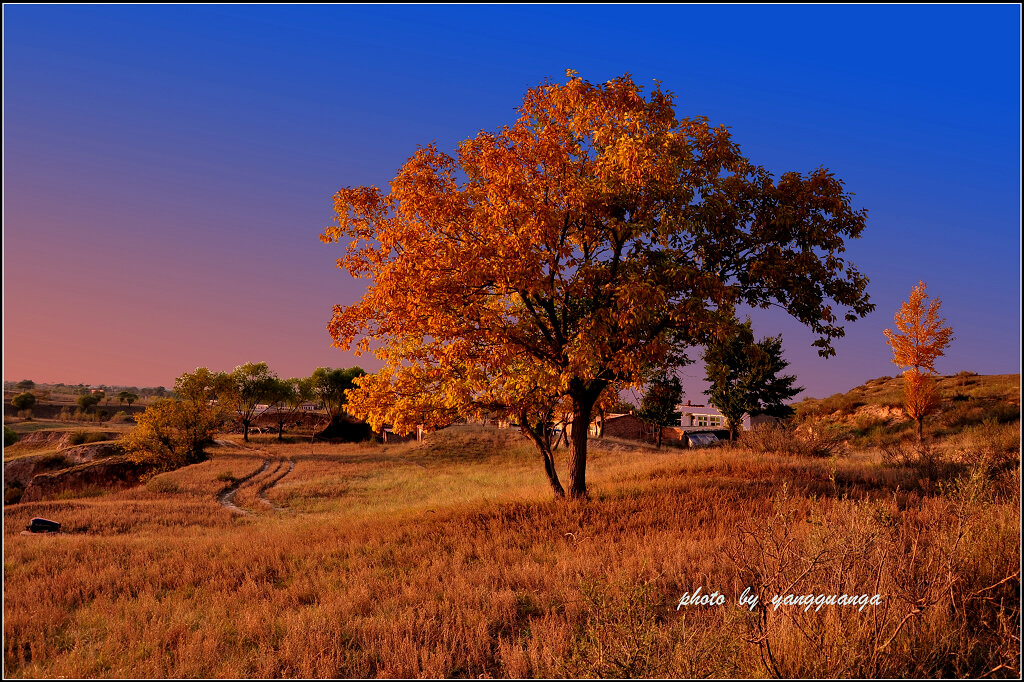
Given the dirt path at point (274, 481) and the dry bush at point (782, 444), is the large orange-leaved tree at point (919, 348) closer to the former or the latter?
the dry bush at point (782, 444)

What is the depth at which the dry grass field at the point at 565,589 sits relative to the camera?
526 centimetres

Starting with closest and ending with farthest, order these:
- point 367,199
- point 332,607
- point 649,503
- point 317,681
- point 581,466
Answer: point 317,681 < point 332,607 < point 649,503 < point 367,199 < point 581,466

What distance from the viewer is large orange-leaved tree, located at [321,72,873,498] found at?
13789 mm

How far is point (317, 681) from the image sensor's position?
5539mm

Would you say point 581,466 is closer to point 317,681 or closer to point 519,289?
point 519,289

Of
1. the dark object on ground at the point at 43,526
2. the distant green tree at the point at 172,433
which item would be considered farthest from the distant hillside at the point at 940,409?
the distant green tree at the point at 172,433

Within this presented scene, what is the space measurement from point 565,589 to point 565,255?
9073mm

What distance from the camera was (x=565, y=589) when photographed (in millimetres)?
7891

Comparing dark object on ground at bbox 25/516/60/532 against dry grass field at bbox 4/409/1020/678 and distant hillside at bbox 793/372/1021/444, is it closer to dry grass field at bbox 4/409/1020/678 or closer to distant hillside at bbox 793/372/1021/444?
dry grass field at bbox 4/409/1020/678

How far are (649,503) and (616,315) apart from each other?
4992mm

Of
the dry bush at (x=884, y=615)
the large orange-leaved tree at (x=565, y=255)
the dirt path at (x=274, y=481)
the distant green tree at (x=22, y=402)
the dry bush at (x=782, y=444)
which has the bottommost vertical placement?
the dirt path at (x=274, y=481)

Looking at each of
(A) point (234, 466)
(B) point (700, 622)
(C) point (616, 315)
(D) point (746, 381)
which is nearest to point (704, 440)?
(D) point (746, 381)

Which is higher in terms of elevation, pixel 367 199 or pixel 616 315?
pixel 367 199

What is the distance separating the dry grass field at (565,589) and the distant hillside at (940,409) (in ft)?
95.9
